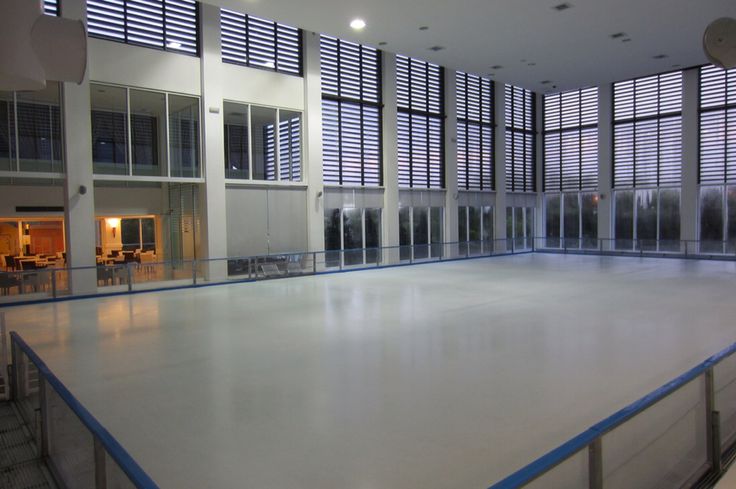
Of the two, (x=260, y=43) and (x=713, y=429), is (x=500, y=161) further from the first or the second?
(x=713, y=429)

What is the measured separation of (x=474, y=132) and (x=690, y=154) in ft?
28.7

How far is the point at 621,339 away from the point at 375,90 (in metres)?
14.7

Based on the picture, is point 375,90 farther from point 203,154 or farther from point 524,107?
point 524,107

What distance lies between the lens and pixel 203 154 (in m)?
15.1

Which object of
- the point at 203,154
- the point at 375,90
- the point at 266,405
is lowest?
the point at 266,405

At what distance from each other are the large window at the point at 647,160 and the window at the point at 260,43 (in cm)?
1504

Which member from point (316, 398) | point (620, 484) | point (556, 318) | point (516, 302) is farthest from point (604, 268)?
point (620, 484)

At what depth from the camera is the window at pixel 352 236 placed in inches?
686

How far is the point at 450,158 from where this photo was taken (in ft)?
73.8

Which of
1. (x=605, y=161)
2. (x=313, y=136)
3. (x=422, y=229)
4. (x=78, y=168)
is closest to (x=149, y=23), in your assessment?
(x=78, y=168)

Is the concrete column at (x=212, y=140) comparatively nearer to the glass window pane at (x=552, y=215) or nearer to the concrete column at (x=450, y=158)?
the concrete column at (x=450, y=158)

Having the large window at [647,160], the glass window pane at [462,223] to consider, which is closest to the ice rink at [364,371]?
the glass window pane at [462,223]

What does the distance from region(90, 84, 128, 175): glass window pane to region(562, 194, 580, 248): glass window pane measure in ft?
66.5

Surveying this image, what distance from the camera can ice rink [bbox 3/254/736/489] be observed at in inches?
157
